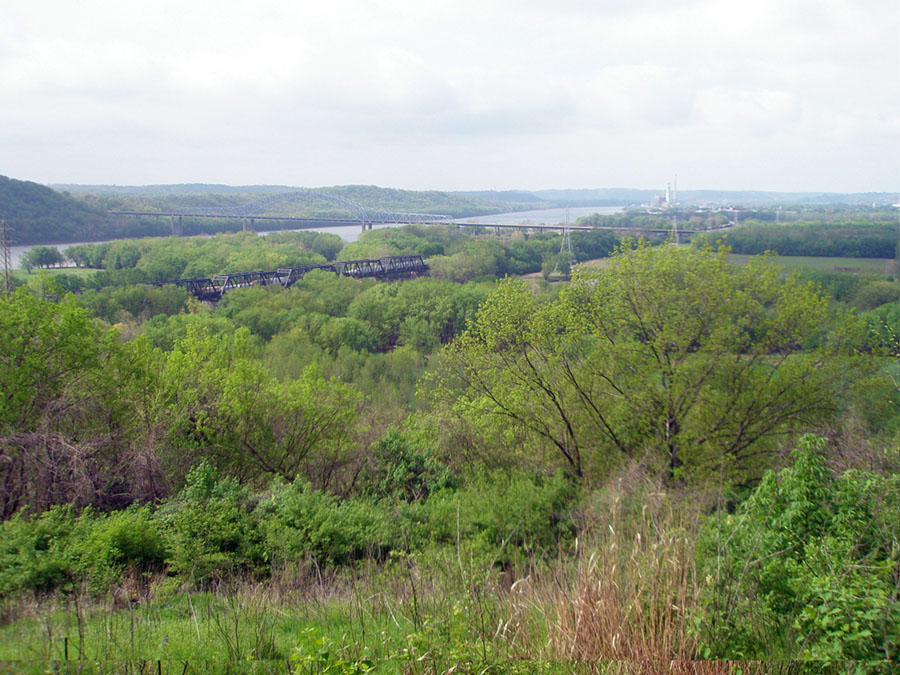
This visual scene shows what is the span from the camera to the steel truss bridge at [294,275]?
3531 cm

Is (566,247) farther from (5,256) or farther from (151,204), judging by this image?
(5,256)

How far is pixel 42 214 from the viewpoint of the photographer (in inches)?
664

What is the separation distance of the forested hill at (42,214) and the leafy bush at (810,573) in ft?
56.5

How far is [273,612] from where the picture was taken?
10.2 ft

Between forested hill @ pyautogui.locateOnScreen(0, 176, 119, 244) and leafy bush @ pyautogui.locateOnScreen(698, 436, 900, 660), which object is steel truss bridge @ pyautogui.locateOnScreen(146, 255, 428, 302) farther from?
leafy bush @ pyautogui.locateOnScreen(698, 436, 900, 660)

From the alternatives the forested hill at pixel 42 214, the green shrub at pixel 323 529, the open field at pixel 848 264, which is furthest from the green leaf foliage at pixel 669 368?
the forested hill at pixel 42 214

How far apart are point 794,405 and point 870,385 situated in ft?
3.86

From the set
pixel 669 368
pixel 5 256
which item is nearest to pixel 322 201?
pixel 5 256

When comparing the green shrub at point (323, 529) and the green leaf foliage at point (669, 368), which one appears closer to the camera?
the green shrub at point (323, 529)

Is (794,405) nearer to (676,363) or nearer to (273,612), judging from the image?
(676,363)

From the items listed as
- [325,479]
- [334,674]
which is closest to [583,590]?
[334,674]

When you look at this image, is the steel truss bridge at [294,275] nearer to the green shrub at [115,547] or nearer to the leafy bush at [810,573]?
the green shrub at [115,547]

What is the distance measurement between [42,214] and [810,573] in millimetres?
20245

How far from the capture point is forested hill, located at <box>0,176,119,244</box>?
49.6 feet
